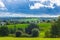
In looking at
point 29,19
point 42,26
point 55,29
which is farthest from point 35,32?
point 55,29

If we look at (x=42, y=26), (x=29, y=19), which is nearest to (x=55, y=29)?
(x=42, y=26)

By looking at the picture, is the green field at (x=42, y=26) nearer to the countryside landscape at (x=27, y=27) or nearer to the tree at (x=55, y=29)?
the countryside landscape at (x=27, y=27)

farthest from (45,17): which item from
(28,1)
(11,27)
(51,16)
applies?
(11,27)

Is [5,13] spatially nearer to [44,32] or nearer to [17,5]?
[17,5]

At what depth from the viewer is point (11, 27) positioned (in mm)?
2617

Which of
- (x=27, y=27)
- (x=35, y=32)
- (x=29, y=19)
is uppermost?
(x=29, y=19)

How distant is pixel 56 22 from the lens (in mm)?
2611

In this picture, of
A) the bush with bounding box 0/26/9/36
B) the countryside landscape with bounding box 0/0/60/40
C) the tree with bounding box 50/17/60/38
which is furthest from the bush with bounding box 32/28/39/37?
the bush with bounding box 0/26/9/36

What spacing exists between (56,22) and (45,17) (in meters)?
0.24

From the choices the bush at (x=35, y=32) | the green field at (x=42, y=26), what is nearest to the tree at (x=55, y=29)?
the green field at (x=42, y=26)

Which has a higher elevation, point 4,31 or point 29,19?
point 29,19

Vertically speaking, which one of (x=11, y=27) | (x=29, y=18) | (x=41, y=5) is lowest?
(x=11, y=27)

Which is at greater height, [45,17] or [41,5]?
[41,5]

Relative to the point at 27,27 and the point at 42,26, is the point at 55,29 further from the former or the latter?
the point at 27,27
